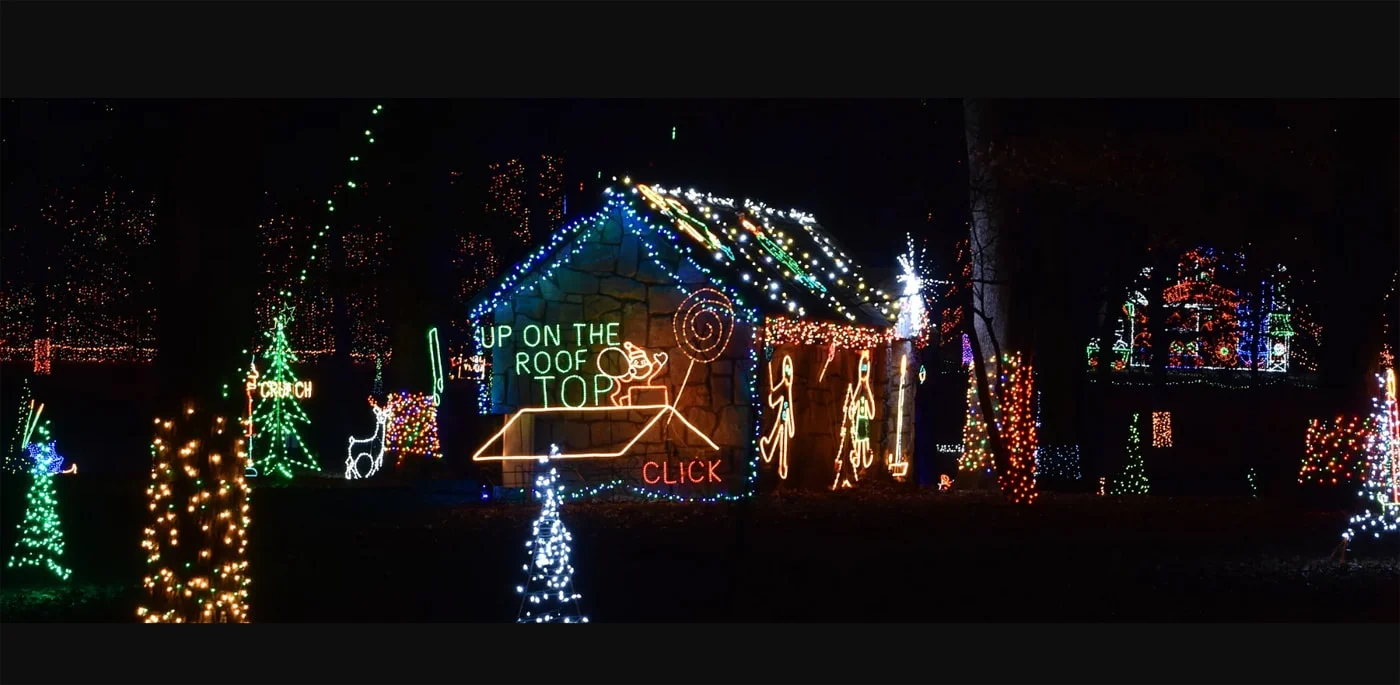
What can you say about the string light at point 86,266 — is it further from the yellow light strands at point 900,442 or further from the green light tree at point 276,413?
the yellow light strands at point 900,442

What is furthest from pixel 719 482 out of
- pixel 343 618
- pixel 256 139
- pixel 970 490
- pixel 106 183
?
pixel 106 183

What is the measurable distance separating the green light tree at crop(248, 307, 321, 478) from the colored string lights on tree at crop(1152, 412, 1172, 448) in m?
19.2

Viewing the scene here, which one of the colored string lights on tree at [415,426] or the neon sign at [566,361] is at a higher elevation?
the neon sign at [566,361]

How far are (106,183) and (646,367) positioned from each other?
10446 mm

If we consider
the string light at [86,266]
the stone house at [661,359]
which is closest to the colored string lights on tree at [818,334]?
the stone house at [661,359]

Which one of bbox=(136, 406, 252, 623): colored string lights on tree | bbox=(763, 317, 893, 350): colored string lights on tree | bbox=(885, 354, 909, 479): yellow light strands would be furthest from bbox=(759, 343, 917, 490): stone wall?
bbox=(136, 406, 252, 623): colored string lights on tree

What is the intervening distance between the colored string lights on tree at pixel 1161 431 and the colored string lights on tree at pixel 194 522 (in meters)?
27.8

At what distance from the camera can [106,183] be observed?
79.1 feet

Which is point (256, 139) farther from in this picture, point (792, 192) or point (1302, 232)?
point (792, 192)

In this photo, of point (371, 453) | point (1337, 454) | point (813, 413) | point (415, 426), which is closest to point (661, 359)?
point (813, 413)

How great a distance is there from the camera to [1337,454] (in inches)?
688

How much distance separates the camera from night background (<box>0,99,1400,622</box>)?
460 inches

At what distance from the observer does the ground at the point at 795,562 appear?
11.7 metres

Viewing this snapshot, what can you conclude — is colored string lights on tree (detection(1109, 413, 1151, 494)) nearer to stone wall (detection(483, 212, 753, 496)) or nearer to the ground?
the ground
